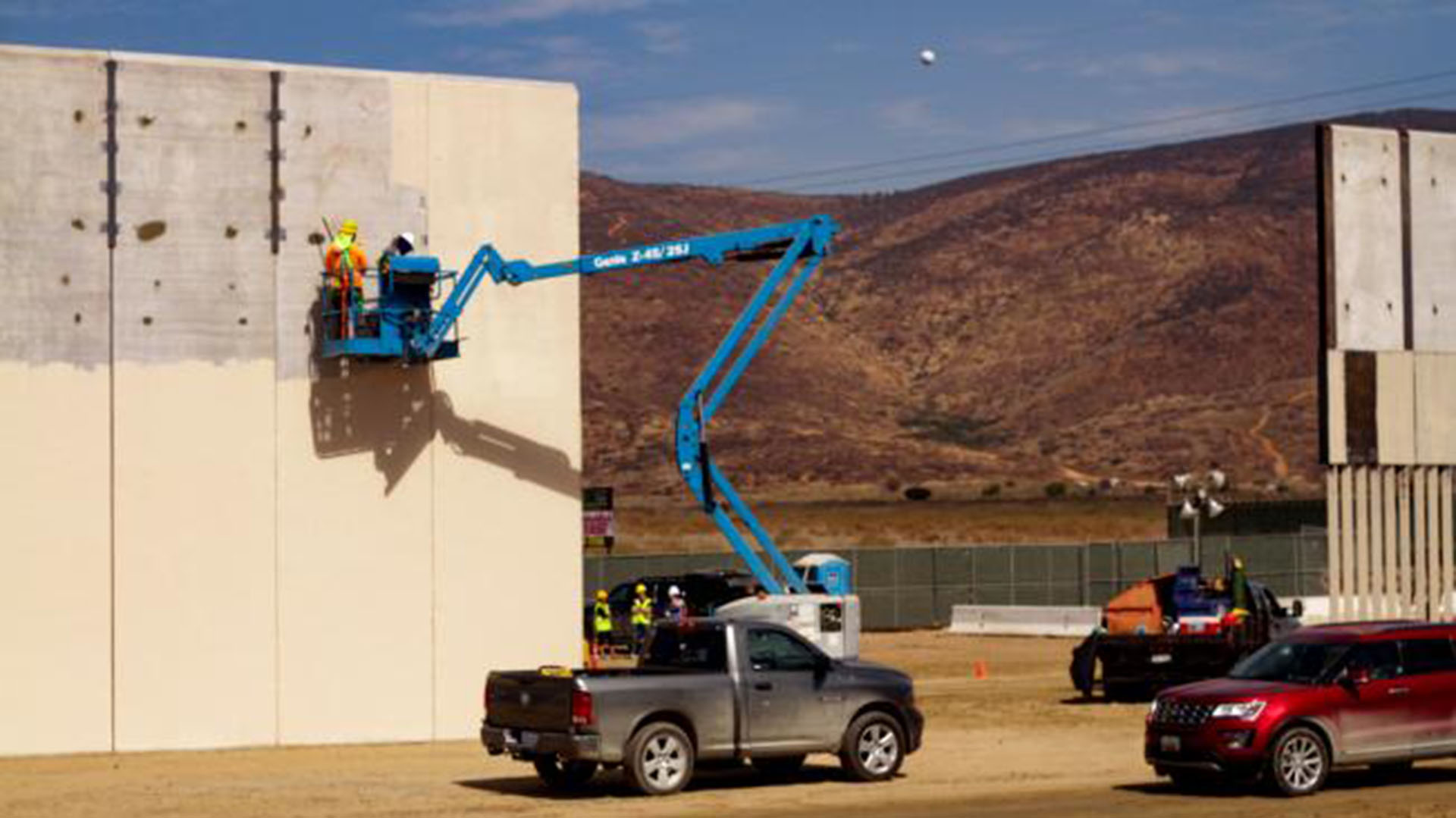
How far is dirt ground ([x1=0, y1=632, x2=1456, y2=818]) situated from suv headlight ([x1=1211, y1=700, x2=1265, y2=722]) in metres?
0.79

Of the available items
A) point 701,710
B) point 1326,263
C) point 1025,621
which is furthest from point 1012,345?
point 701,710

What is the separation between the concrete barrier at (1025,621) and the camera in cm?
5781

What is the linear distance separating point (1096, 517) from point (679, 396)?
47.6 meters

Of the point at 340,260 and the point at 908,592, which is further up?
the point at 340,260

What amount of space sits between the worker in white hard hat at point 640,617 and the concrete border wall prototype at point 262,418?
18.9 m

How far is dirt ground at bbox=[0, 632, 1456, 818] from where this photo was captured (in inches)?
868

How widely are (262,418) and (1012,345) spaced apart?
14273 centimetres

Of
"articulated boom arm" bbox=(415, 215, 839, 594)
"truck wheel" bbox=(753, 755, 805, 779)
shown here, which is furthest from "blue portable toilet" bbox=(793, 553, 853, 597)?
"truck wheel" bbox=(753, 755, 805, 779)

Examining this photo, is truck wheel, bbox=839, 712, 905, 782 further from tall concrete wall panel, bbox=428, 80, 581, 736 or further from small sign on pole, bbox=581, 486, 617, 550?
small sign on pole, bbox=581, 486, 617, 550

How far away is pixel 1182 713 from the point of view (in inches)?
912

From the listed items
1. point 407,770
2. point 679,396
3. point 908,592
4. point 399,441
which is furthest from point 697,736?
point 679,396

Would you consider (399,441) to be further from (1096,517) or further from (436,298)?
(1096,517)

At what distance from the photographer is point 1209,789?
23422 mm

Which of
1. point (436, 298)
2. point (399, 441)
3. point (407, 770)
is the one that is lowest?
point (407, 770)
